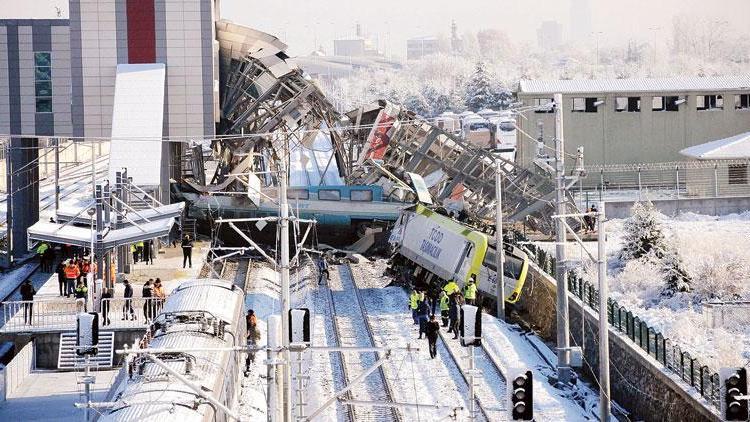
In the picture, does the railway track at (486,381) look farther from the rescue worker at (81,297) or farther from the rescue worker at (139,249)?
the rescue worker at (139,249)

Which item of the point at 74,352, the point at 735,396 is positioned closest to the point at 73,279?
the point at 74,352

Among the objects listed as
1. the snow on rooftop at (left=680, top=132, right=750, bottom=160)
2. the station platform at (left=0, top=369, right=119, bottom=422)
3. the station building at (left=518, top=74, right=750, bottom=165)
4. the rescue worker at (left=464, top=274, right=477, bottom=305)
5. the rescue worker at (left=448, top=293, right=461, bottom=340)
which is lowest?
the station platform at (left=0, top=369, right=119, bottom=422)

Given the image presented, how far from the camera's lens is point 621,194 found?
65625 millimetres

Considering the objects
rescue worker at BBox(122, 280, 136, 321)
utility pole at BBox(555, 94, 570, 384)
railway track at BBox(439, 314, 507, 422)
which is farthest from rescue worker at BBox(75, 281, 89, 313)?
utility pole at BBox(555, 94, 570, 384)

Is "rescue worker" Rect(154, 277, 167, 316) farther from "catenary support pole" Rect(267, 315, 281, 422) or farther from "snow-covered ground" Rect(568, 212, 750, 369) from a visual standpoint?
"catenary support pole" Rect(267, 315, 281, 422)

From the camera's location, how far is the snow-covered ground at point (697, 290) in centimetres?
3192

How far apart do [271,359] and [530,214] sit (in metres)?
38.4

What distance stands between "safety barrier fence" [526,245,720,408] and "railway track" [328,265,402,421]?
5.92 meters

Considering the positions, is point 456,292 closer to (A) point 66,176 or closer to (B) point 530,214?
(B) point 530,214

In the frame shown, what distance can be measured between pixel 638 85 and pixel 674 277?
3472cm

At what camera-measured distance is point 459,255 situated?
39.8 metres

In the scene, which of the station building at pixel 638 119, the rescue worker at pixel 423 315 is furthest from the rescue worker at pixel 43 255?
the station building at pixel 638 119

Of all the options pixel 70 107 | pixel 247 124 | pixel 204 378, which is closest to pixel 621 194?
pixel 247 124

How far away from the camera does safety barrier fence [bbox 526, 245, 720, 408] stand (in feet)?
83.8
